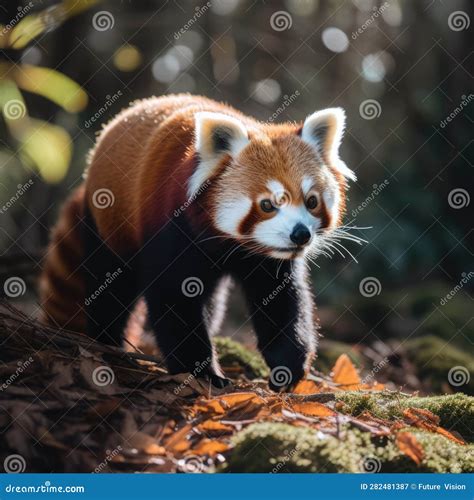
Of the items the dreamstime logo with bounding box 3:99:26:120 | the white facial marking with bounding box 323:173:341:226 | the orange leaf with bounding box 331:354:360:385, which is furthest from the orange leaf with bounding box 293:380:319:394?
the dreamstime logo with bounding box 3:99:26:120

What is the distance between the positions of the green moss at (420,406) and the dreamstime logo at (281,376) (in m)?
0.41

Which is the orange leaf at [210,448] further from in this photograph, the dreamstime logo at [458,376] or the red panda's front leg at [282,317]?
the dreamstime logo at [458,376]

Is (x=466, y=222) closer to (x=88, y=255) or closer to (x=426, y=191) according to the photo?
(x=426, y=191)

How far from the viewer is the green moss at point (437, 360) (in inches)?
217

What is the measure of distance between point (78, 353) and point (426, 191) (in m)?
4.61

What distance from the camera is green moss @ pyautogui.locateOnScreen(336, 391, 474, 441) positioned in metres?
3.62

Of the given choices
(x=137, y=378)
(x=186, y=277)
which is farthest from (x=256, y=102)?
(x=137, y=378)

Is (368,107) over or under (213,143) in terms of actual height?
over
